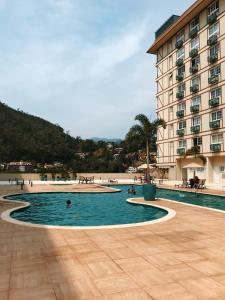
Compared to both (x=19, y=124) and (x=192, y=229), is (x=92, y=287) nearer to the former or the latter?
(x=192, y=229)

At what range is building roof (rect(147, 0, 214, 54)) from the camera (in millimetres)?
39156

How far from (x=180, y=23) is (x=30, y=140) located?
182 feet

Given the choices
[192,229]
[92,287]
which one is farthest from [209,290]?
[192,229]

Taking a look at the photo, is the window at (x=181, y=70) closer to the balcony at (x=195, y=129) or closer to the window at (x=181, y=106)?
the window at (x=181, y=106)

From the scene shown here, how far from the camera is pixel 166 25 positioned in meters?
50.5

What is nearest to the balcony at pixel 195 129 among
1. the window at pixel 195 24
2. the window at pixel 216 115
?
the window at pixel 216 115

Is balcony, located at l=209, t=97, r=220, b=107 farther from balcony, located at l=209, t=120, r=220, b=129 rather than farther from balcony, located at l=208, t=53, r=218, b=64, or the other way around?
balcony, located at l=208, t=53, r=218, b=64

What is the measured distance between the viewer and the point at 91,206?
67.5ft

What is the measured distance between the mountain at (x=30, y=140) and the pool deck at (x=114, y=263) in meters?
73.6

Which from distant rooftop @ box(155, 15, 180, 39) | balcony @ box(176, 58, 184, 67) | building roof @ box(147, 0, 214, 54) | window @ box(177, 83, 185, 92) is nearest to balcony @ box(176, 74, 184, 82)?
window @ box(177, 83, 185, 92)

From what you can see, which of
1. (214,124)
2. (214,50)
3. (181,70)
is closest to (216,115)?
(214,124)

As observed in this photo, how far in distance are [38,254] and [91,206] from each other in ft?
41.6

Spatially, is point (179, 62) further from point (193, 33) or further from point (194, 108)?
point (194, 108)

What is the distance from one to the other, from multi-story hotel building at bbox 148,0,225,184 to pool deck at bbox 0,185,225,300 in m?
25.8
